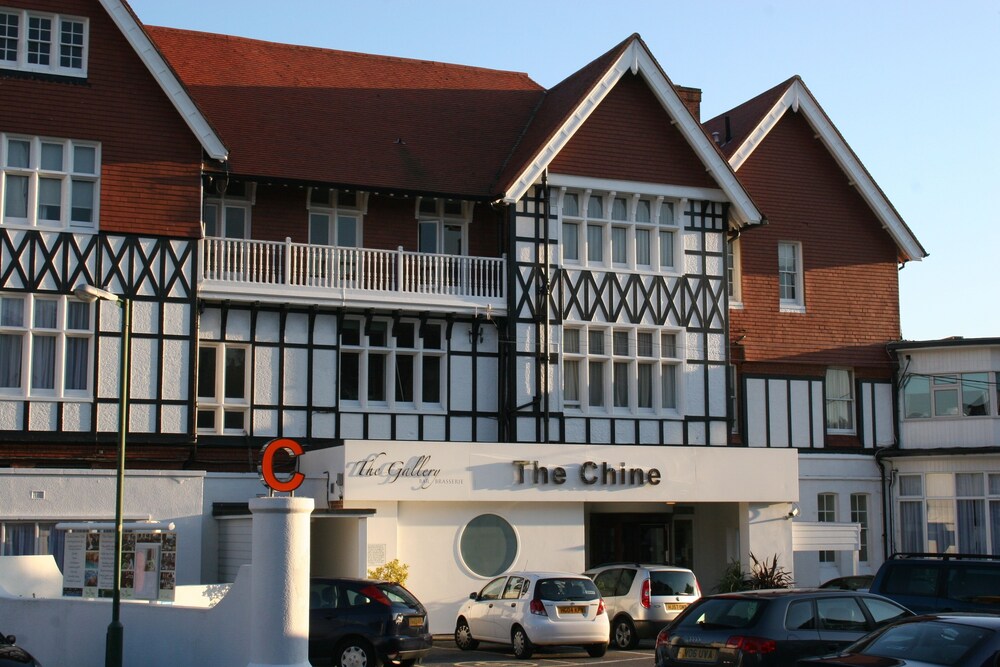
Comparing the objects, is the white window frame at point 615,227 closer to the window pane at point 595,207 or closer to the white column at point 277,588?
the window pane at point 595,207

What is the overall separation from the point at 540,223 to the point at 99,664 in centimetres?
1573

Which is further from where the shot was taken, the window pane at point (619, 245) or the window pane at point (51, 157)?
the window pane at point (619, 245)

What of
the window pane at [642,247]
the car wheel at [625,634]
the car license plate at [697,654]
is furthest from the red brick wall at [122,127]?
the car license plate at [697,654]

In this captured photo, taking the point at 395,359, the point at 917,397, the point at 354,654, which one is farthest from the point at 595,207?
the point at 354,654

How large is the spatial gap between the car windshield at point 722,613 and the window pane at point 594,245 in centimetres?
1653

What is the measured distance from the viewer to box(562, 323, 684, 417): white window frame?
31.5 metres

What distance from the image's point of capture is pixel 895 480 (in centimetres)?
3544

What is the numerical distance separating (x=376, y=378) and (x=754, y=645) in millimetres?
16642

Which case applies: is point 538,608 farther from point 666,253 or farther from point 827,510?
point 827,510

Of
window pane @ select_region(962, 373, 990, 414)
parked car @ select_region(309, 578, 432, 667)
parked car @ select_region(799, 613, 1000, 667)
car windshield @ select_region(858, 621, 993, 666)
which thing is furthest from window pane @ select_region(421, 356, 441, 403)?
car windshield @ select_region(858, 621, 993, 666)

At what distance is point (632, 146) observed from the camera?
3212 cm

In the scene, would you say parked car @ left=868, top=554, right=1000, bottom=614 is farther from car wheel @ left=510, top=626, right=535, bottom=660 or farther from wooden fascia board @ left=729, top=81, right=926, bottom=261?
wooden fascia board @ left=729, top=81, right=926, bottom=261

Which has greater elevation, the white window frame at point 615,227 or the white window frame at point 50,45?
the white window frame at point 50,45

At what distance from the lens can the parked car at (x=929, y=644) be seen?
1189cm
